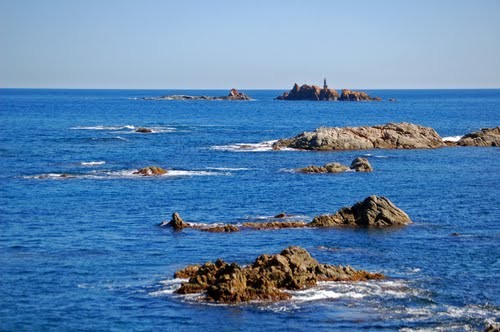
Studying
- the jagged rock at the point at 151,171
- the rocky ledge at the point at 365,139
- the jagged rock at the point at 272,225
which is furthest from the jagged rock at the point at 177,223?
the rocky ledge at the point at 365,139

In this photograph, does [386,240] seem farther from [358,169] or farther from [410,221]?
[358,169]

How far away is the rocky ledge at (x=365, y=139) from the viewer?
5118 inches

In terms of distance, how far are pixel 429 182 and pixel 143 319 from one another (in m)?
58.0

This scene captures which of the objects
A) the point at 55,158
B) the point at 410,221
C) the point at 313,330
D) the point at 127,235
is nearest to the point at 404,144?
the point at 55,158

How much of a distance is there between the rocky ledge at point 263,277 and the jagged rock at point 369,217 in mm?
16661

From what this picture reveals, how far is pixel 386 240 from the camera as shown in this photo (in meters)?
61.7

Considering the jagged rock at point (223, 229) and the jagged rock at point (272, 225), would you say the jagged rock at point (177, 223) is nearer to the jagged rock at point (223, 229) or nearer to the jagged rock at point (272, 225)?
the jagged rock at point (223, 229)

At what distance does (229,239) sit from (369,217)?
13.3m

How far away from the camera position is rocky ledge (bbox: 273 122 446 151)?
130m

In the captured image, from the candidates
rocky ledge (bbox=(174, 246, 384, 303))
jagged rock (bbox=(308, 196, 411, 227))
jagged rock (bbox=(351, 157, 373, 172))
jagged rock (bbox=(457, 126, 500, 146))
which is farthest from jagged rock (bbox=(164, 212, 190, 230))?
jagged rock (bbox=(457, 126, 500, 146))

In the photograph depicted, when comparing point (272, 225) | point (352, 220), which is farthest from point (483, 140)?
point (272, 225)

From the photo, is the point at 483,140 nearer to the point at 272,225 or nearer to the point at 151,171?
the point at 151,171

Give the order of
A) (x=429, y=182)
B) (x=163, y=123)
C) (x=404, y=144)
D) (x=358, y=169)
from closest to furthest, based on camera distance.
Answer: (x=429, y=182) < (x=358, y=169) < (x=404, y=144) < (x=163, y=123)

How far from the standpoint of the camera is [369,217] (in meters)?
67.0
